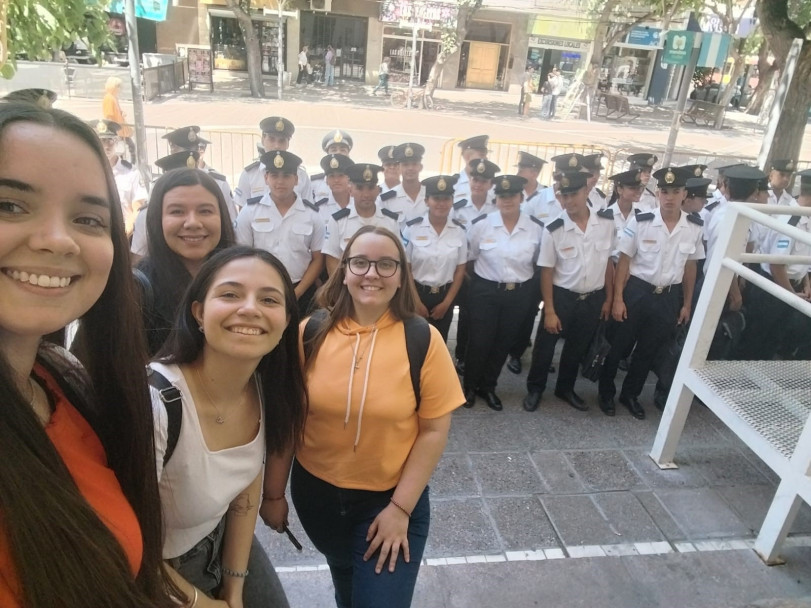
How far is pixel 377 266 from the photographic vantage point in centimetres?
217

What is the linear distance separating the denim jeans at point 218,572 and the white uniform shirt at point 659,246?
347 cm

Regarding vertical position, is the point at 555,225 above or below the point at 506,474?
above

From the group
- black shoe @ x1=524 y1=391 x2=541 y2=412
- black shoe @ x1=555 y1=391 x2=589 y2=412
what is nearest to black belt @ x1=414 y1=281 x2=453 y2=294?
black shoe @ x1=524 y1=391 x2=541 y2=412

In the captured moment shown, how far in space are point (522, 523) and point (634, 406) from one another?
72.2 inches

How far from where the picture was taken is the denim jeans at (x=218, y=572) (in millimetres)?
1637

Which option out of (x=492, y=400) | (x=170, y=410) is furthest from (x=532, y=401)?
(x=170, y=410)

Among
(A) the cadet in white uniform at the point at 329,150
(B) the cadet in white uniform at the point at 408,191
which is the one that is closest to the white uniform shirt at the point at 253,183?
(A) the cadet in white uniform at the point at 329,150

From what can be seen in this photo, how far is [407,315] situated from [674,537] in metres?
2.19

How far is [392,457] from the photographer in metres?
2.05

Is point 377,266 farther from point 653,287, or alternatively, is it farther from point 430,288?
point 653,287

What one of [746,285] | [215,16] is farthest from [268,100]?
[746,285]

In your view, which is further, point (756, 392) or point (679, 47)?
point (679, 47)

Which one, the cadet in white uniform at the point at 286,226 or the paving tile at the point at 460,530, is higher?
the cadet in white uniform at the point at 286,226

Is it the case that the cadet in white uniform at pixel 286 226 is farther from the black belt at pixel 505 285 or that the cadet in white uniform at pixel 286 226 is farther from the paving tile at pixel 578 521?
the paving tile at pixel 578 521
